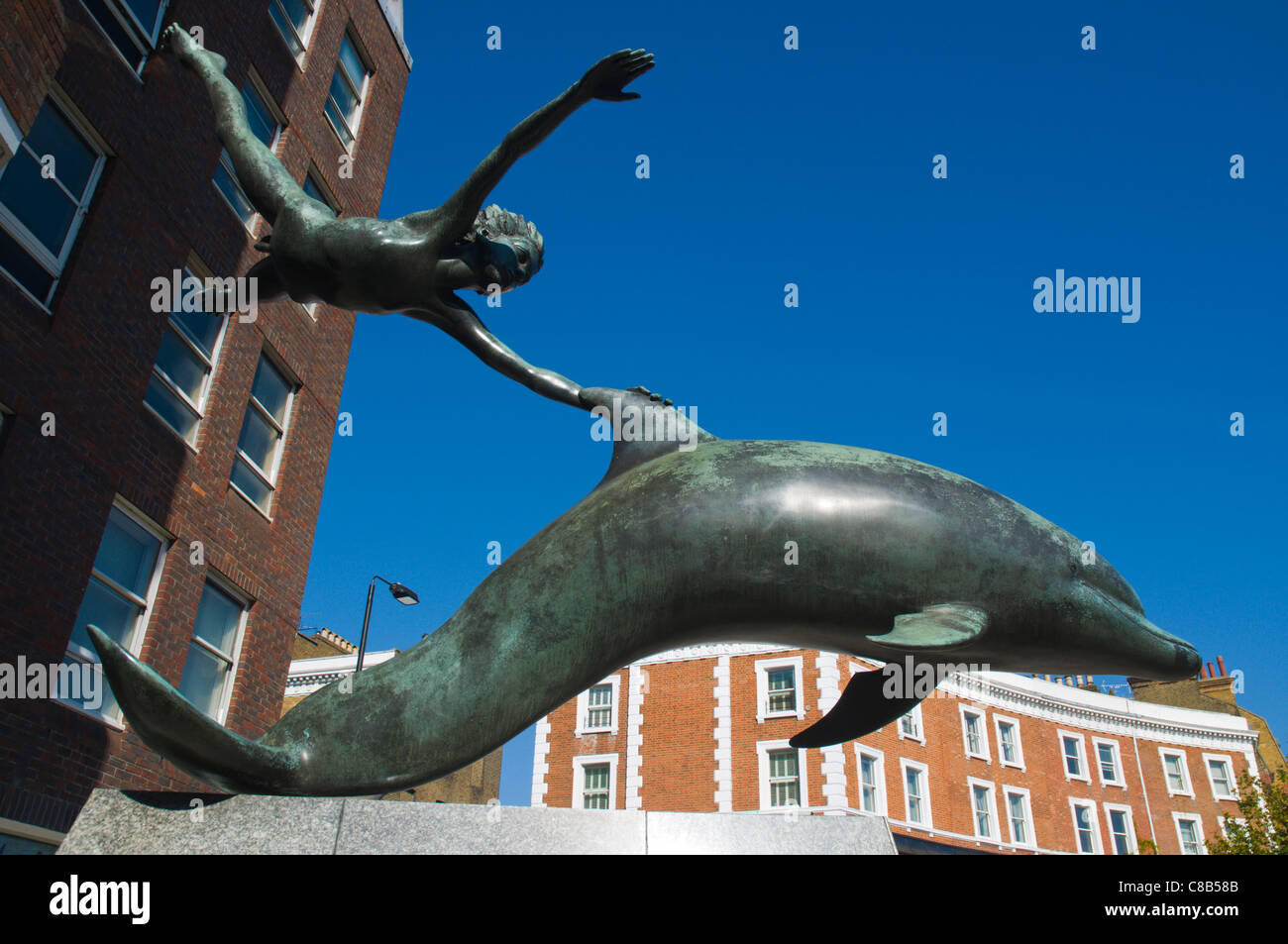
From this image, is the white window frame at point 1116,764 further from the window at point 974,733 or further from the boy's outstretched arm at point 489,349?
the boy's outstretched arm at point 489,349

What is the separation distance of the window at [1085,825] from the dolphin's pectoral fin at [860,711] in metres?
38.2

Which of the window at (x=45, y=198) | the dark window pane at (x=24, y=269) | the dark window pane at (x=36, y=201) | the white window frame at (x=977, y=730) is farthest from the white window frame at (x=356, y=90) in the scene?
the white window frame at (x=977, y=730)

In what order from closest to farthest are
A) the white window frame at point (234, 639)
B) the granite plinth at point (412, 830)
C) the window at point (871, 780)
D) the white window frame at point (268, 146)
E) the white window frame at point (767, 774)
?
the granite plinth at point (412, 830)
the white window frame at point (234, 639)
the white window frame at point (268, 146)
the white window frame at point (767, 774)
the window at point (871, 780)

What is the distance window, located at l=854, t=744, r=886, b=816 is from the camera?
2938 cm

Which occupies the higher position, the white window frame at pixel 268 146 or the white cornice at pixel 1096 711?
the white window frame at pixel 268 146

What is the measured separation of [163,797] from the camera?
3.15 metres

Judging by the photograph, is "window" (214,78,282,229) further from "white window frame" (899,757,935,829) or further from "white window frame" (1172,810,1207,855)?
"white window frame" (1172,810,1207,855)

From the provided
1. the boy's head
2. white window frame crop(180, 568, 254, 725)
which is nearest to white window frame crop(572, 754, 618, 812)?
white window frame crop(180, 568, 254, 725)

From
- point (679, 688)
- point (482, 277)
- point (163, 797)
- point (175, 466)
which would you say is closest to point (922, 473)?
point (482, 277)

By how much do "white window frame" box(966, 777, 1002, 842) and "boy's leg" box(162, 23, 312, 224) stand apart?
33.9 m

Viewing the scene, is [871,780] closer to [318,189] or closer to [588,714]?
[588,714]

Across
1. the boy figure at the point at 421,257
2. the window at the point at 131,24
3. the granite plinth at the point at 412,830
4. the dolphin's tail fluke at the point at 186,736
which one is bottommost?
the granite plinth at the point at 412,830

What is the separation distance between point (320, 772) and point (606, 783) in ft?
98.0

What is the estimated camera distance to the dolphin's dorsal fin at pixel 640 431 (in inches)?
162
